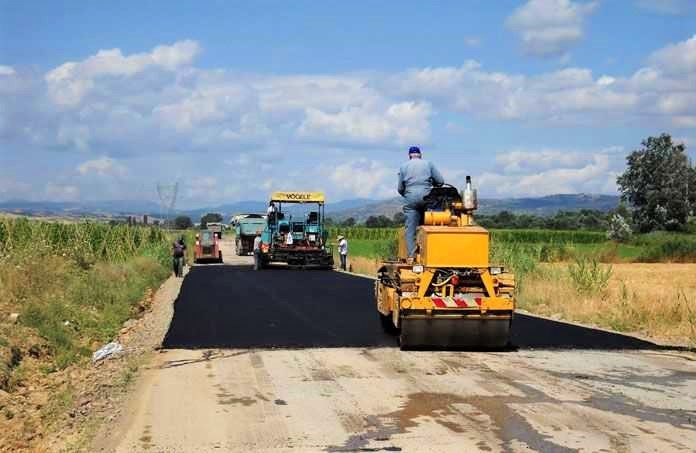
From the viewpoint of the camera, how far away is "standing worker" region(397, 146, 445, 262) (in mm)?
12656

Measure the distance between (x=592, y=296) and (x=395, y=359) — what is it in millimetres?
10184

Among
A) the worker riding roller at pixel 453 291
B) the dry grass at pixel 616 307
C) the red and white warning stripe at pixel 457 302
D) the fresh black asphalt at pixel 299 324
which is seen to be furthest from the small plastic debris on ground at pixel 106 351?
the dry grass at pixel 616 307

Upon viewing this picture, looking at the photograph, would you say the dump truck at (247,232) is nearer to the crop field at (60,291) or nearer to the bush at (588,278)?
the crop field at (60,291)

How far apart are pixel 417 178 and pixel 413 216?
587 millimetres

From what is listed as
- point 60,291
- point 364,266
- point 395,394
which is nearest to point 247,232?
point 364,266

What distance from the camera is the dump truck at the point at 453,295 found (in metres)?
11.6

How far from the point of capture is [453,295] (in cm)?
1175

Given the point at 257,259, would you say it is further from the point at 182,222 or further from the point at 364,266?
the point at 182,222

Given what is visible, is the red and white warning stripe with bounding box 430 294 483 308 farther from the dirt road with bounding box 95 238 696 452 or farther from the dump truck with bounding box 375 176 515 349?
the dirt road with bounding box 95 238 696 452

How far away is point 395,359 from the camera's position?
1108cm

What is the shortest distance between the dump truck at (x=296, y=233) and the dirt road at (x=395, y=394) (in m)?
21.7

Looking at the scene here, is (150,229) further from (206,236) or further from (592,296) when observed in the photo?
(592,296)

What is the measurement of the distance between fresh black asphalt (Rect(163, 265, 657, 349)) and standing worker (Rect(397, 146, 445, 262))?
1.69 metres

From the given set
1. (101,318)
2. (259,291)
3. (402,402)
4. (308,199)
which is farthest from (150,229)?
(402,402)
